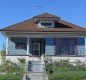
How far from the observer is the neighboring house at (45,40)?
125 ft

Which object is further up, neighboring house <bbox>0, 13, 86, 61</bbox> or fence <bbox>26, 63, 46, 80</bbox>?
neighboring house <bbox>0, 13, 86, 61</bbox>

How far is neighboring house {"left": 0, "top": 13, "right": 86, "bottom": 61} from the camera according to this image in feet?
125

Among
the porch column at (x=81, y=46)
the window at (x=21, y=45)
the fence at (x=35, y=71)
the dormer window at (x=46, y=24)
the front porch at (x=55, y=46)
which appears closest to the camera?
the fence at (x=35, y=71)

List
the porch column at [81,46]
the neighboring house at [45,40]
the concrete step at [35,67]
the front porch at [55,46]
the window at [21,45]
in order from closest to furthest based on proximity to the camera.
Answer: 1. the concrete step at [35,67]
2. the neighboring house at [45,40]
3. the front porch at [55,46]
4. the porch column at [81,46]
5. the window at [21,45]

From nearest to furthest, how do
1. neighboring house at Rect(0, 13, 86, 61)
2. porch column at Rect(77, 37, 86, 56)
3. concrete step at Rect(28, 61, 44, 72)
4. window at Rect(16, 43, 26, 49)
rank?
concrete step at Rect(28, 61, 44, 72), neighboring house at Rect(0, 13, 86, 61), porch column at Rect(77, 37, 86, 56), window at Rect(16, 43, 26, 49)

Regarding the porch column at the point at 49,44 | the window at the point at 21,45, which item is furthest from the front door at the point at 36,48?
the porch column at the point at 49,44

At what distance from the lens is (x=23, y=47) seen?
132ft

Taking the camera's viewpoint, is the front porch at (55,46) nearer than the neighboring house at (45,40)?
No

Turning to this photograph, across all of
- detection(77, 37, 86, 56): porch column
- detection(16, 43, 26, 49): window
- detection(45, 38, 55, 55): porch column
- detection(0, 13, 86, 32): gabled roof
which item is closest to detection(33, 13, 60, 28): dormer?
detection(0, 13, 86, 32): gabled roof

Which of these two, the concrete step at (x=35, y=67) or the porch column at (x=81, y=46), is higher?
the porch column at (x=81, y=46)

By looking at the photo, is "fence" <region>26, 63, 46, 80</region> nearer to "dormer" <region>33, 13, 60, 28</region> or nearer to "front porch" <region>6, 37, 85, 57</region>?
"front porch" <region>6, 37, 85, 57</region>

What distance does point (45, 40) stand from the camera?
127 feet

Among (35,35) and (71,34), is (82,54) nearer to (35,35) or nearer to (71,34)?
(71,34)

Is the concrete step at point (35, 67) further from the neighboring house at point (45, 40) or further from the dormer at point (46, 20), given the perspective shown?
the dormer at point (46, 20)
